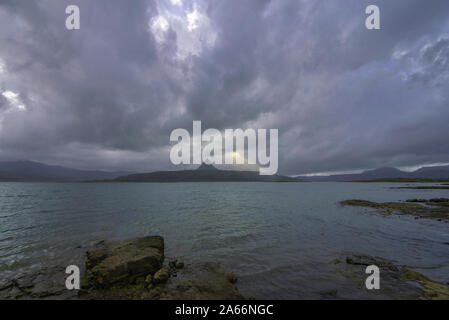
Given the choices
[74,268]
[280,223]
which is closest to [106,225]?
[74,268]

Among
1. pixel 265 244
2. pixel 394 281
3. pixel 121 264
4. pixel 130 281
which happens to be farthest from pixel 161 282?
pixel 394 281

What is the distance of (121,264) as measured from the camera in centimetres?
1065

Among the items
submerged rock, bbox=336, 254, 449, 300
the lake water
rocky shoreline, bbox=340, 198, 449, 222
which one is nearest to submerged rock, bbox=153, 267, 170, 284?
the lake water

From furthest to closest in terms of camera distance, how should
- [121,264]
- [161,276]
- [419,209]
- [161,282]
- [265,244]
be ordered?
[419,209] → [265,244] → [121,264] → [161,276] → [161,282]

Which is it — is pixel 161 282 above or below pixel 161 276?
below

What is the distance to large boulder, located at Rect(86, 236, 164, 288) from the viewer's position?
10.1 m

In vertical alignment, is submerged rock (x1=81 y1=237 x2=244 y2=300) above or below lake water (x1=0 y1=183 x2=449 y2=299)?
above

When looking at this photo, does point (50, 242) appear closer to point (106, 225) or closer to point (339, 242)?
point (106, 225)

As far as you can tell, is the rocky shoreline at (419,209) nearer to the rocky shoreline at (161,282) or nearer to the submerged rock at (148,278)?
the rocky shoreline at (161,282)

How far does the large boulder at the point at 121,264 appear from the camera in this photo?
1011 cm

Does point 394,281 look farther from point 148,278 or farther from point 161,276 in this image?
point 148,278

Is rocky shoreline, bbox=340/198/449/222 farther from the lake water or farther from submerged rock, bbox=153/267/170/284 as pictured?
submerged rock, bbox=153/267/170/284

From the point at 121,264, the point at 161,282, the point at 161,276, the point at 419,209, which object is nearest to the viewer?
the point at 161,282
